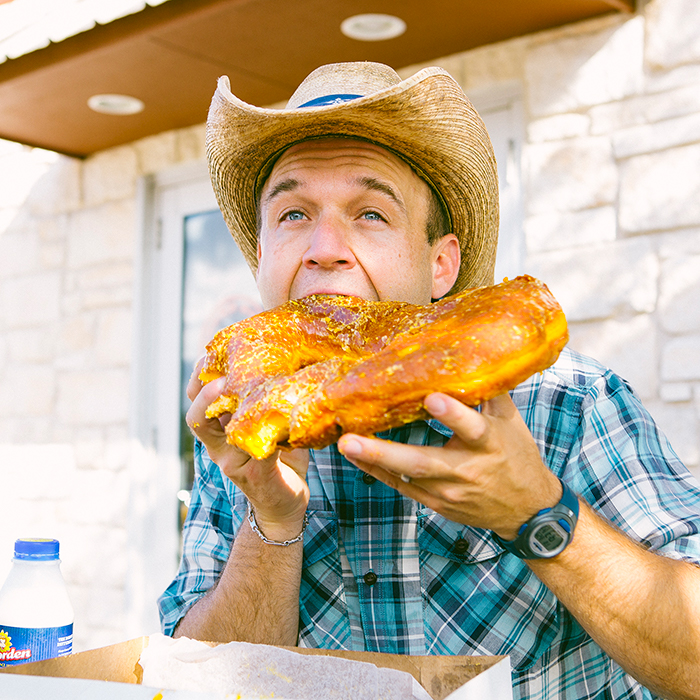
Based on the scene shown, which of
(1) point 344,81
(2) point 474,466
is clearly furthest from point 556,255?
(2) point 474,466

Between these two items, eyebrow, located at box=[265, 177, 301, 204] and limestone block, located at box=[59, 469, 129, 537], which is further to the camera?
limestone block, located at box=[59, 469, 129, 537]

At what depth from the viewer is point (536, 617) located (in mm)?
1515

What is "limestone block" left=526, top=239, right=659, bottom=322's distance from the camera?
288cm

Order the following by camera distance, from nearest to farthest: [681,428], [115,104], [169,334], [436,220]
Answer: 1. [436,220]
2. [681,428]
3. [115,104]
4. [169,334]

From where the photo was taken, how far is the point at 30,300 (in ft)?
16.2

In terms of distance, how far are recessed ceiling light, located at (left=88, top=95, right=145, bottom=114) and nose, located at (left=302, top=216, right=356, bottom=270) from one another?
2.78m

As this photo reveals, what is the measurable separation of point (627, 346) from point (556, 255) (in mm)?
476

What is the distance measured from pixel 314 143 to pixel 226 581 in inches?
39.3

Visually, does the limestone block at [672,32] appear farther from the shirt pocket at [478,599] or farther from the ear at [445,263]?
the shirt pocket at [478,599]

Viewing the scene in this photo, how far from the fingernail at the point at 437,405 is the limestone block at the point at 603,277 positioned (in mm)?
2218

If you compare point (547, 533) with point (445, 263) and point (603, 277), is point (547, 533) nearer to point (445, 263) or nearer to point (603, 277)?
point (445, 263)

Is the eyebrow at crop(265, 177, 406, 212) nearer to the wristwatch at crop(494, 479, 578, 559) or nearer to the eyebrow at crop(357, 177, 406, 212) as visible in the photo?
the eyebrow at crop(357, 177, 406, 212)

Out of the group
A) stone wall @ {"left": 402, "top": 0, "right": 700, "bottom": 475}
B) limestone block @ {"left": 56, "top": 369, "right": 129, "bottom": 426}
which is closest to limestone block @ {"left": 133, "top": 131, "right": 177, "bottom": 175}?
limestone block @ {"left": 56, "top": 369, "right": 129, "bottom": 426}

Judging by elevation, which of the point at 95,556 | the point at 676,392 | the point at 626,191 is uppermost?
the point at 626,191
